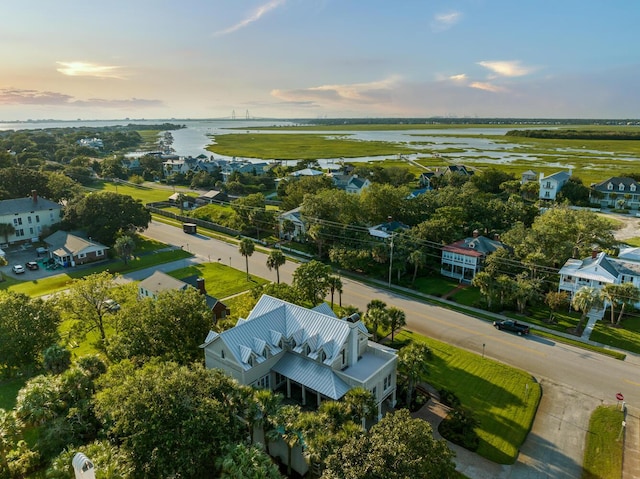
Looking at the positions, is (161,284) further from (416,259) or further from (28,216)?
(28,216)

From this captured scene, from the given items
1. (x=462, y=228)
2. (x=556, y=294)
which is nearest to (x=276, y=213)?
(x=462, y=228)

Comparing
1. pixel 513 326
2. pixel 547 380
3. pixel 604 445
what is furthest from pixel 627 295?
pixel 604 445

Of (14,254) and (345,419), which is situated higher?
(345,419)

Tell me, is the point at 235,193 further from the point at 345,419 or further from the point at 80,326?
the point at 345,419

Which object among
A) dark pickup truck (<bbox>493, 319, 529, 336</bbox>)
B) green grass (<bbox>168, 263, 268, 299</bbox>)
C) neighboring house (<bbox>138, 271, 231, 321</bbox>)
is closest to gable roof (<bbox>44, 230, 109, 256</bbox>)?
green grass (<bbox>168, 263, 268, 299</bbox>)

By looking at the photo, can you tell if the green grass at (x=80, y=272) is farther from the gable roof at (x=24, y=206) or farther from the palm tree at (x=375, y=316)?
the palm tree at (x=375, y=316)

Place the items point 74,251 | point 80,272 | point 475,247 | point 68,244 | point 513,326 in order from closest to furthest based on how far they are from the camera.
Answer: point 513,326, point 475,247, point 80,272, point 74,251, point 68,244
